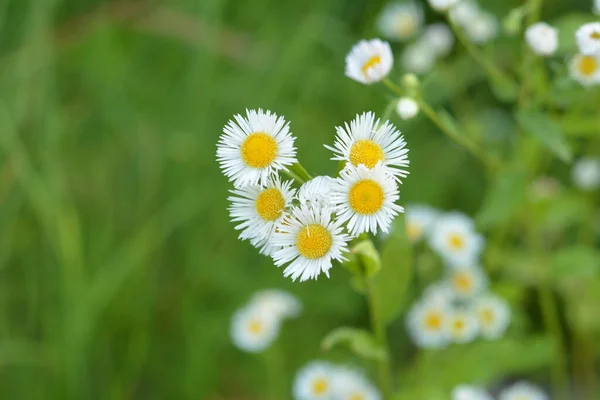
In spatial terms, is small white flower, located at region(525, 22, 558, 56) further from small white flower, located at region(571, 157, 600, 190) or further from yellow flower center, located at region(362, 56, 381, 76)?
small white flower, located at region(571, 157, 600, 190)

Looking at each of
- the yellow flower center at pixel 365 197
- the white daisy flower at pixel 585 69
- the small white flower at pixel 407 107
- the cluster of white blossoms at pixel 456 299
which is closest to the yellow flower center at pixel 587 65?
the white daisy flower at pixel 585 69

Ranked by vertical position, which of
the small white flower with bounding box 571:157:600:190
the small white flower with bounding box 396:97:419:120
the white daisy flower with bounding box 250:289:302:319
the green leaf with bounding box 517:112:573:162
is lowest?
the white daisy flower with bounding box 250:289:302:319

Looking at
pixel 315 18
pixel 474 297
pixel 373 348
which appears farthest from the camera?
pixel 315 18

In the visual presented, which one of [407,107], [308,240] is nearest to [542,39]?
[407,107]

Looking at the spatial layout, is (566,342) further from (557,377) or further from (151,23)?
(151,23)

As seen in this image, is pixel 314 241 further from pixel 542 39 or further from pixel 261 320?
pixel 261 320

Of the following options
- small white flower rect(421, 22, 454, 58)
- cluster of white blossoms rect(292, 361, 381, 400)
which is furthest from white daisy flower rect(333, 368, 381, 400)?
small white flower rect(421, 22, 454, 58)

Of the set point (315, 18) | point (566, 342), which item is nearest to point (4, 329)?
point (315, 18)
